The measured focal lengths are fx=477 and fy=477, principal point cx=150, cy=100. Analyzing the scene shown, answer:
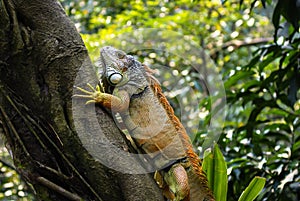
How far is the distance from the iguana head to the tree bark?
0.18 m

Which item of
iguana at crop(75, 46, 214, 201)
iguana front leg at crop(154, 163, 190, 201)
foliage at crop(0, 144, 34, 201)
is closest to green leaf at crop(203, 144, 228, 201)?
iguana at crop(75, 46, 214, 201)

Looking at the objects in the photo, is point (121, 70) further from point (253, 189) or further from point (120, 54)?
point (253, 189)

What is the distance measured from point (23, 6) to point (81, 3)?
169 inches

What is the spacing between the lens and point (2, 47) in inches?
66.7

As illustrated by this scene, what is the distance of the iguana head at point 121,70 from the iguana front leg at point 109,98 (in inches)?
2.3

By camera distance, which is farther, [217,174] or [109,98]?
[217,174]

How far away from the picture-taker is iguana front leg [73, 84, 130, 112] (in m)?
1.71

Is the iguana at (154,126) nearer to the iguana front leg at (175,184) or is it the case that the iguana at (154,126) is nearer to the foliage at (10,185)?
the iguana front leg at (175,184)

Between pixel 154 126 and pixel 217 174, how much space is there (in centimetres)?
42

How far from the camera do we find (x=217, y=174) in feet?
6.97

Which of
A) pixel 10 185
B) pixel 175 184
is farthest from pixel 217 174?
pixel 10 185

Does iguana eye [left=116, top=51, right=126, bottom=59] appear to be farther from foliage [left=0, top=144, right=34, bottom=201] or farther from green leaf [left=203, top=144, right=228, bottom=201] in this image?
foliage [left=0, top=144, right=34, bottom=201]

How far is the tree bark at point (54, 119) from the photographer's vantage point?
1658mm

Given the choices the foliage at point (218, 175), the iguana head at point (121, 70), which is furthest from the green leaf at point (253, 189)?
the iguana head at point (121, 70)
